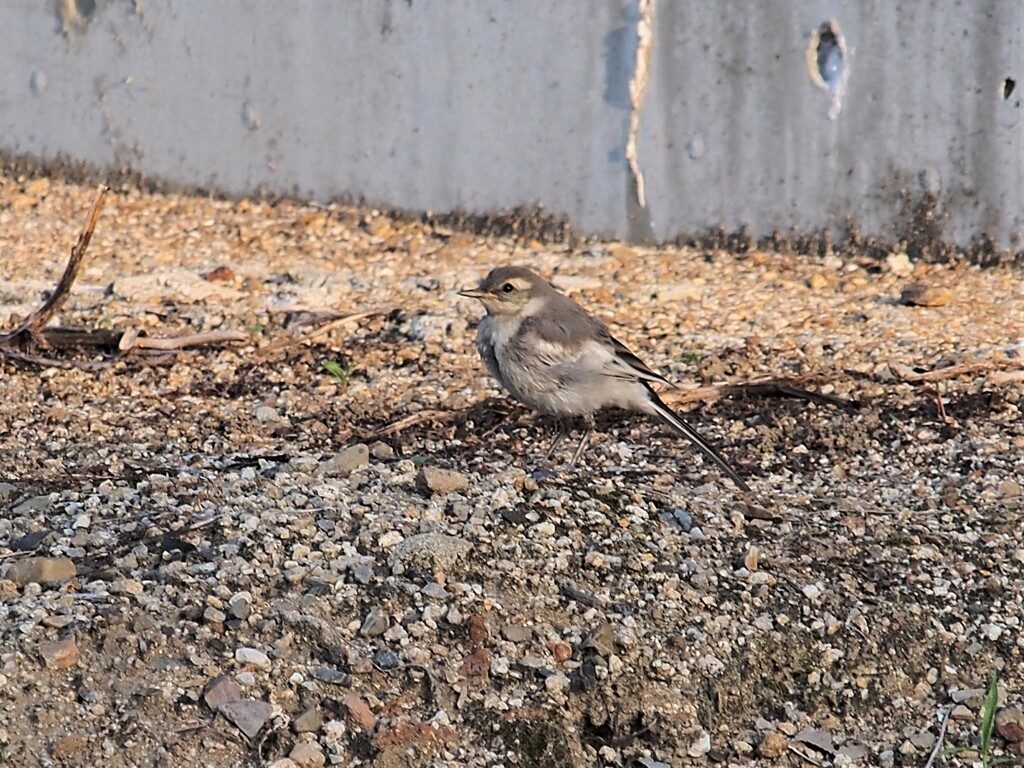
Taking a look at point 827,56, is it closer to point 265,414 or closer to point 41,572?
point 265,414

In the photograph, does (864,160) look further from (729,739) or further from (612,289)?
(729,739)

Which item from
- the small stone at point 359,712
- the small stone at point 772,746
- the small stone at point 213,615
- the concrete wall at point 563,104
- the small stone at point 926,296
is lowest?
the small stone at point 772,746

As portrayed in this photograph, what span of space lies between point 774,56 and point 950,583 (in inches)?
136

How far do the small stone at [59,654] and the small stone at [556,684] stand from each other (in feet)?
3.88

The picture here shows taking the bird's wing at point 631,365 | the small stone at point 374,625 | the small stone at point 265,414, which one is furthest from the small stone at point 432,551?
the small stone at point 265,414

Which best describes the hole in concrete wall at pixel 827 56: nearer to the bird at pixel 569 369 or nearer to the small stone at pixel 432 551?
the bird at pixel 569 369

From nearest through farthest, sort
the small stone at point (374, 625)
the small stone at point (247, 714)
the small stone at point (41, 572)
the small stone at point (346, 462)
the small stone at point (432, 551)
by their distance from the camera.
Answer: the small stone at point (247, 714) → the small stone at point (374, 625) → the small stone at point (41, 572) → the small stone at point (432, 551) → the small stone at point (346, 462)

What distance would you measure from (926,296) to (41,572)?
4.34m

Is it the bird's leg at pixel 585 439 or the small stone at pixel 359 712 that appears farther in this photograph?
the bird's leg at pixel 585 439

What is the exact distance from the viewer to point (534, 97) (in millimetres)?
7719

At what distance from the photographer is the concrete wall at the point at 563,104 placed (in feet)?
23.9

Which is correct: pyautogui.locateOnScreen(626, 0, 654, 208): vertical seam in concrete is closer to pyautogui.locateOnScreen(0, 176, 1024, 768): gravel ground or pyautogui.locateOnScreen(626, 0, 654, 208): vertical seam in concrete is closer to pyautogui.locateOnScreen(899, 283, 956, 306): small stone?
pyautogui.locateOnScreen(0, 176, 1024, 768): gravel ground

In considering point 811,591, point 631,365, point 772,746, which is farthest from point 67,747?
point 631,365

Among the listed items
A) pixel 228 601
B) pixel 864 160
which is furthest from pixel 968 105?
pixel 228 601
